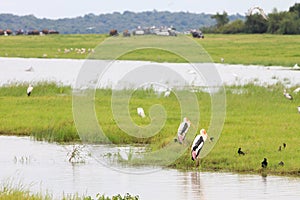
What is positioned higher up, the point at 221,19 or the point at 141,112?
the point at 221,19

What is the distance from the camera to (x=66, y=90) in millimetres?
26141

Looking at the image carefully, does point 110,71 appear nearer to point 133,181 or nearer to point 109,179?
A: point 109,179

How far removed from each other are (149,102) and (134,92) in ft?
7.01

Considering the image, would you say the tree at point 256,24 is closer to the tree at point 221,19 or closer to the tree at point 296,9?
the tree at point 296,9

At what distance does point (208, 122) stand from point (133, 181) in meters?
5.23

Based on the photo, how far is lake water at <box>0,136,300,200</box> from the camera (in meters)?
13.0

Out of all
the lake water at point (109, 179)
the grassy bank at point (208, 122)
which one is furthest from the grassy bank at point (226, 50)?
the lake water at point (109, 179)

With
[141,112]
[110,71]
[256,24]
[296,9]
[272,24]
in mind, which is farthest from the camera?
[296,9]

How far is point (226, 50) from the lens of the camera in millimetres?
53031

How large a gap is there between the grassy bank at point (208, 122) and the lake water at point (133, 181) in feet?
1.86

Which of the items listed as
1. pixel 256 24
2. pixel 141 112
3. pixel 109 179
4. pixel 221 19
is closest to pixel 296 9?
pixel 256 24

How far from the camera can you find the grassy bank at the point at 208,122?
1491 centimetres

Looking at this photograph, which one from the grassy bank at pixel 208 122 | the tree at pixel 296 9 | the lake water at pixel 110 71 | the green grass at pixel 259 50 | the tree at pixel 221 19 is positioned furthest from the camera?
the tree at pixel 221 19

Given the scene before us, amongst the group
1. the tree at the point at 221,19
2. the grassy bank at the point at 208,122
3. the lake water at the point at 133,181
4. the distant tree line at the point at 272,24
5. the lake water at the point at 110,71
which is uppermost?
the tree at the point at 221,19
